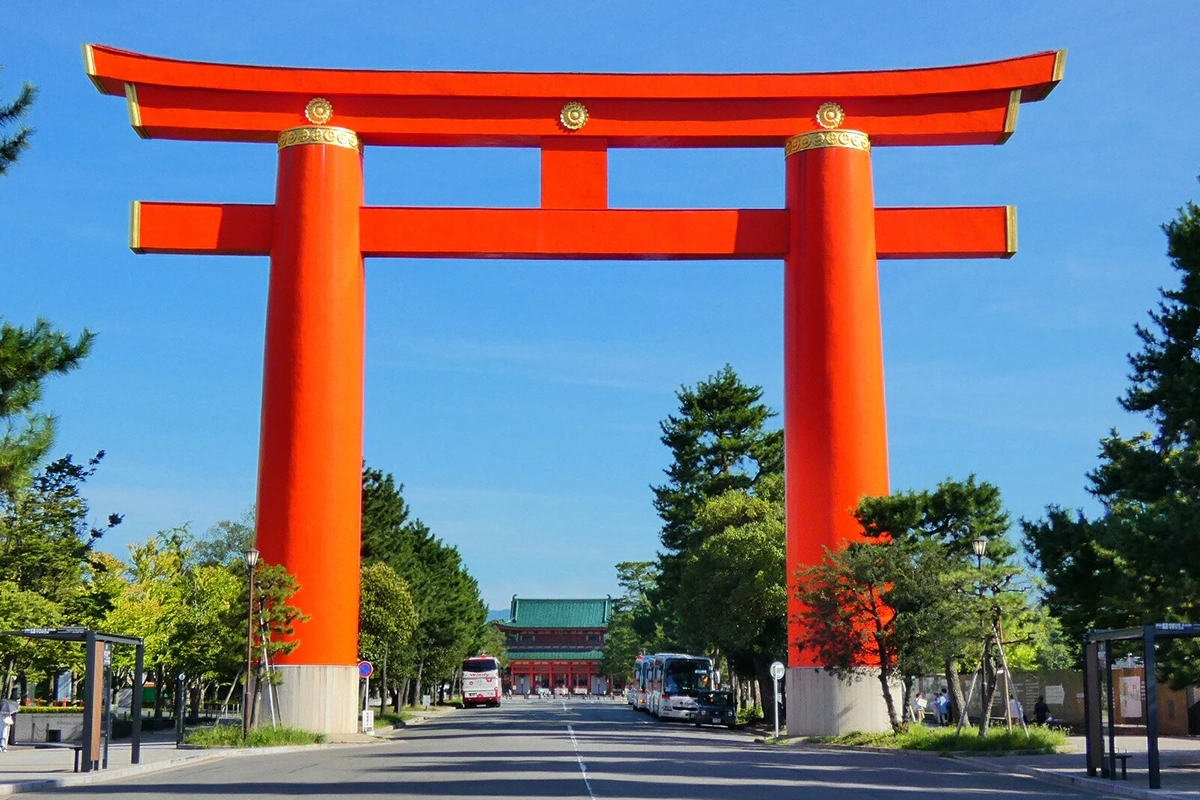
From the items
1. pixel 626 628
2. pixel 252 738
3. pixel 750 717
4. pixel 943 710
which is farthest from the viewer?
pixel 626 628

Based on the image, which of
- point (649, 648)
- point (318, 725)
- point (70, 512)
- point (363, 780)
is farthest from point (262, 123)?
point (649, 648)

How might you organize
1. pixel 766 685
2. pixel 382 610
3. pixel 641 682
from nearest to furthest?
pixel 382 610 < pixel 766 685 < pixel 641 682

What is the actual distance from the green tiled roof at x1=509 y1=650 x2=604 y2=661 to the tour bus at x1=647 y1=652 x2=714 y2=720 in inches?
3272

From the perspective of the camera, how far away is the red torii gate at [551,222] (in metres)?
38.9

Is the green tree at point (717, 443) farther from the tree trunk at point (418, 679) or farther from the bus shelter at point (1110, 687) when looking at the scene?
the bus shelter at point (1110, 687)

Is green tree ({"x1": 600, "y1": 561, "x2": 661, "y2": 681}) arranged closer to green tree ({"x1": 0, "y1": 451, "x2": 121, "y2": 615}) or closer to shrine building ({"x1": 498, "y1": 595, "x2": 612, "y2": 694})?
shrine building ({"x1": 498, "y1": 595, "x2": 612, "y2": 694})

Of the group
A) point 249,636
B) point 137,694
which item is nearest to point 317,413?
point 249,636

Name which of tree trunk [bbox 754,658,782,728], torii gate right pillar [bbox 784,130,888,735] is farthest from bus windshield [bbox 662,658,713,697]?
torii gate right pillar [bbox 784,130,888,735]

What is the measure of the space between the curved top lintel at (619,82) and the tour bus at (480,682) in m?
55.6

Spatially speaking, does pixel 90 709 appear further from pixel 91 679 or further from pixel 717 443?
pixel 717 443

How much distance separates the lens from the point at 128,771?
25109mm

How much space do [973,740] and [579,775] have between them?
12.3 meters

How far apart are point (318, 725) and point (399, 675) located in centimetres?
2520

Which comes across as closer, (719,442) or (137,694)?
(137,694)
